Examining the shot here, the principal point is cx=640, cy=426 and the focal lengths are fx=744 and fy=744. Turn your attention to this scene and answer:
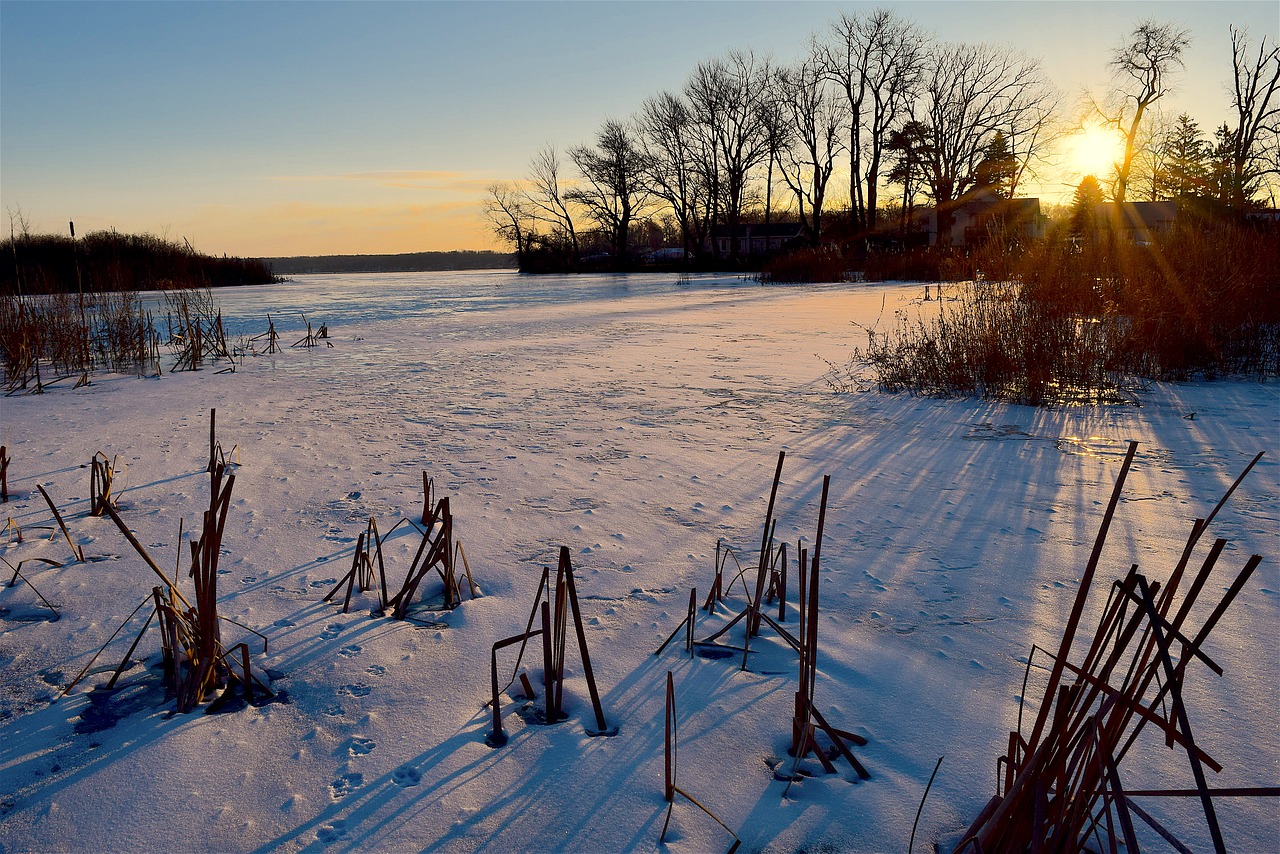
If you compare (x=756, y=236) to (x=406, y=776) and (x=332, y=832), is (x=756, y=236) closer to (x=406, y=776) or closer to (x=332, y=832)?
(x=406, y=776)

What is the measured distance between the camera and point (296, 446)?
568cm

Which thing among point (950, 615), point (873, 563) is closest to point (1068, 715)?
point (950, 615)

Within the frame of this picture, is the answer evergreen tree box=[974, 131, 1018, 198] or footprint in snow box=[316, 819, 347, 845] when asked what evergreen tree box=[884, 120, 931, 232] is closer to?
evergreen tree box=[974, 131, 1018, 198]

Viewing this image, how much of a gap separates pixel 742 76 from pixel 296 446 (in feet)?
167

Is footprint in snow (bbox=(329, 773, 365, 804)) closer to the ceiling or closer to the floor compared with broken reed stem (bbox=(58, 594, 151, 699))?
closer to the floor

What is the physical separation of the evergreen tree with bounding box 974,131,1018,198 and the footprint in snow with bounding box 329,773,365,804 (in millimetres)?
57279

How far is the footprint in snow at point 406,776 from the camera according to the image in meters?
1.95

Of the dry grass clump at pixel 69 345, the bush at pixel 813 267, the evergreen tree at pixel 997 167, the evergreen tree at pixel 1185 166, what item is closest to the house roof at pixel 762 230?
the evergreen tree at pixel 997 167

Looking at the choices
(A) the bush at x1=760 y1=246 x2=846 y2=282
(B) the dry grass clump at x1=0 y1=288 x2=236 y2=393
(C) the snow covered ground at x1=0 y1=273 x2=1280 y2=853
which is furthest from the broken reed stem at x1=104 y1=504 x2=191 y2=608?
(A) the bush at x1=760 y1=246 x2=846 y2=282

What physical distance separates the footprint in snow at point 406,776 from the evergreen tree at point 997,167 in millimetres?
57198

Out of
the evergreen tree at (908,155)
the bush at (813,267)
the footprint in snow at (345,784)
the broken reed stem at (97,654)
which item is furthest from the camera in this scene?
Answer: the evergreen tree at (908,155)

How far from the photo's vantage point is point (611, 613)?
290cm

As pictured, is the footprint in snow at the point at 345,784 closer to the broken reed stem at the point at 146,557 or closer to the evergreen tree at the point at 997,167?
the broken reed stem at the point at 146,557

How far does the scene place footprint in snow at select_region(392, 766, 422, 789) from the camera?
6.38 feet
